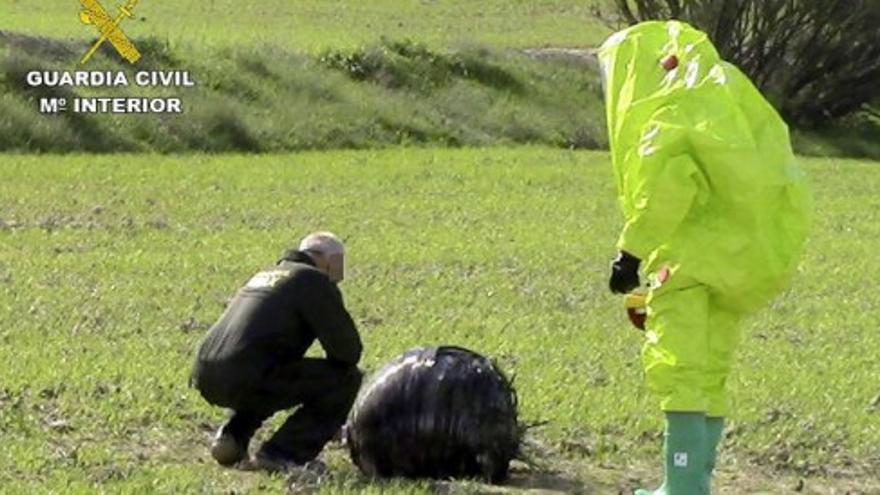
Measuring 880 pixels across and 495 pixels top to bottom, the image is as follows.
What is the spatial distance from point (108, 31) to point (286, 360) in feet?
72.1

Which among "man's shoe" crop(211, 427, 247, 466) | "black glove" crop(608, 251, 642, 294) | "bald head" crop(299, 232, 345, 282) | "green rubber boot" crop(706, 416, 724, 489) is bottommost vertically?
"man's shoe" crop(211, 427, 247, 466)

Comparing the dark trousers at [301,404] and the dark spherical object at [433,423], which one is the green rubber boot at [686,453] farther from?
the dark trousers at [301,404]

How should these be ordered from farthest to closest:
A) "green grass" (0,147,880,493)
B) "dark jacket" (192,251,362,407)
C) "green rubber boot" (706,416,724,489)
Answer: "green grass" (0,147,880,493), "dark jacket" (192,251,362,407), "green rubber boot" (706,416,724,489)

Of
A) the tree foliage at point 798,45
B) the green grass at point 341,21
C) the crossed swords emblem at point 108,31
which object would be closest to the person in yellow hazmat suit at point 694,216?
the crossed swords emblem at point 108,31

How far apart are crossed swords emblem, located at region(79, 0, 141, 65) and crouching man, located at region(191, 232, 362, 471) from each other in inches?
790

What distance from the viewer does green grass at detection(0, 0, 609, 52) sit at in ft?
124

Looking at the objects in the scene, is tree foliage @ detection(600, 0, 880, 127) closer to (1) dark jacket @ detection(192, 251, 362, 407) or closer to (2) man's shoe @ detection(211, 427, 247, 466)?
(1) dark jacket @ detection(192, 251, 362, 407)

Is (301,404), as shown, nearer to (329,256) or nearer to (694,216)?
(329,256)

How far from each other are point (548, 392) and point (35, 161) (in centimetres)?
1419

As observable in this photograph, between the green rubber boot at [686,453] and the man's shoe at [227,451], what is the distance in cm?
198

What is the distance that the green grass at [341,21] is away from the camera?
37875 millimetres

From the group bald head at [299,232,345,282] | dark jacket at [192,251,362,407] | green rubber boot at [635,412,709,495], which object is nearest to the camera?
green rubber boot at [635,412,709,495]

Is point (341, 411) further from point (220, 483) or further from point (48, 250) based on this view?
point (48, 250)

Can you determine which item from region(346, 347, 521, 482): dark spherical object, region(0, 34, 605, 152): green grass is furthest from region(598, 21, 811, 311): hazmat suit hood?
region(0, 34, 605, 152): green grass
